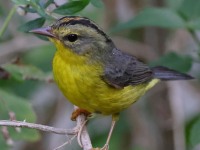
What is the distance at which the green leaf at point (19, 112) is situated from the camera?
4.88 m

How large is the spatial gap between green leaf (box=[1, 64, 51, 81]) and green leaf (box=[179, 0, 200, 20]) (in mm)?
1342

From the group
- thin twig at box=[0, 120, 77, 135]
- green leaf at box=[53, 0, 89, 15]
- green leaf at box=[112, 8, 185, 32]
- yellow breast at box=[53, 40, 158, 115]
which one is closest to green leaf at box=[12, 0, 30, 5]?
green leaf at box=[53, 0, 89, 15]

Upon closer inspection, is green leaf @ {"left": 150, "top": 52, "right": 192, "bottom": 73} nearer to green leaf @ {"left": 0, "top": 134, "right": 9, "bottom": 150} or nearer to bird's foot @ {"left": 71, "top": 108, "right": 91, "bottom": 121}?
bird's foot @ {"left": 71, "top": 108, "right": 91, "bottom": 121}

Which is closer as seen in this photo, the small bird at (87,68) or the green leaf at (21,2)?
the green leaf at (21,2)

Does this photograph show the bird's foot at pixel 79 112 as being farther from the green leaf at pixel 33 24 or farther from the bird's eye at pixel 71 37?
the green leaf at pixel 33 24

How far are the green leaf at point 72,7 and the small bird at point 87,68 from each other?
21 centimetres

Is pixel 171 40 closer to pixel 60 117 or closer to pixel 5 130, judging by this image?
pixel 60 117

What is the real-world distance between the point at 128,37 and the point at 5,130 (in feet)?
11.3

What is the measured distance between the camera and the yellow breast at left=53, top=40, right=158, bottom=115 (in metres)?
4.76

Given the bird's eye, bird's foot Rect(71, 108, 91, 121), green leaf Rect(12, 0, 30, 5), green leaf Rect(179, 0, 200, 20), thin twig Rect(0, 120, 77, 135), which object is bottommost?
bird's foot Rect(71, 108, 91, 121)

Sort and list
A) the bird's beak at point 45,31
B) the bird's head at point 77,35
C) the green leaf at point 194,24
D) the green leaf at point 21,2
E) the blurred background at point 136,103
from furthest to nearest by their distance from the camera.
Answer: the blurred background at point 136,103 < the green leaf at point 194,24 < the bird's head at point 77,35 < the bird's beak at point 45,31 < the green leaf at point 21,2

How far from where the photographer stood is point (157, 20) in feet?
17.3

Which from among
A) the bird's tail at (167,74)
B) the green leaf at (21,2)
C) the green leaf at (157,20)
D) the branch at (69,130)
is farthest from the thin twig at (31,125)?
the bird's tail at (167,74)

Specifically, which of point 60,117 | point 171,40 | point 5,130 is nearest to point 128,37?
point 171,40
